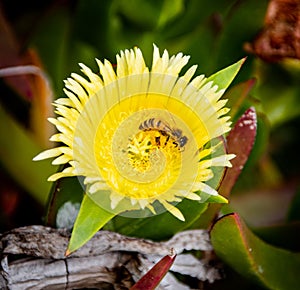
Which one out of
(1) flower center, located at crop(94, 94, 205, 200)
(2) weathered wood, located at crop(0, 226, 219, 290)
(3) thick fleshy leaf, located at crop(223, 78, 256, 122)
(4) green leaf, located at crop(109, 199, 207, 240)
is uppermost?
(3) thick fleshy leaf, located at crop(223, 78, 256, 122)

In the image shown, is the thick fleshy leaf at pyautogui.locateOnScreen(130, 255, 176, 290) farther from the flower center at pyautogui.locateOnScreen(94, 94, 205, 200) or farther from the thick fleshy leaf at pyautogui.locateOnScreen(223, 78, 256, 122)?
the thick fleshy leaf at pyautogui.locateOnScreen(223, 78, 256, 122)

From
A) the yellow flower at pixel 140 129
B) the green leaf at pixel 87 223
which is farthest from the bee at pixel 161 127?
the green leaf at pixel 87 223

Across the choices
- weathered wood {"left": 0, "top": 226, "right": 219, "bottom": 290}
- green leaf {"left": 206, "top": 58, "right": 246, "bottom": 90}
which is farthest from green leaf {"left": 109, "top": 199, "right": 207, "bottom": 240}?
green leaf {"left": 206, "top": 58, "right": 246, "bottom": 90}

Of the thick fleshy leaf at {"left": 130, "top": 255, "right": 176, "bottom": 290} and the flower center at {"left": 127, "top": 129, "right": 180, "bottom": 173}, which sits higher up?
the flower center at {"left": 127, "top": 129, "right": 180, "bottom": 173}

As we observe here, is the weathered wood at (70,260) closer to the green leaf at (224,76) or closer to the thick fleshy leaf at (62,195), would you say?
the thick fleshy leaf at (62,195)

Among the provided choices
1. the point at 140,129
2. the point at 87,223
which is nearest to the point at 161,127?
the point at 140,129

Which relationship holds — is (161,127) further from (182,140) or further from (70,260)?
(70,260)
